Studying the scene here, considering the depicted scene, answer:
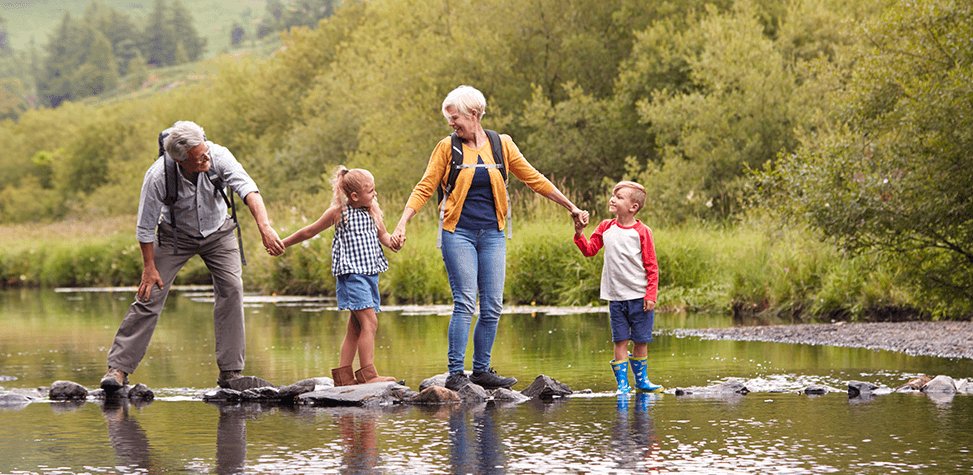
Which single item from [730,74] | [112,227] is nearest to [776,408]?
[730,74]

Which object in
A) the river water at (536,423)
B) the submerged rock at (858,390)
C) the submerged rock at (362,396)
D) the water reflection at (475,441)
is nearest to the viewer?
the water reflection at (475,441)

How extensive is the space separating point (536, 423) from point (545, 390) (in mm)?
1397

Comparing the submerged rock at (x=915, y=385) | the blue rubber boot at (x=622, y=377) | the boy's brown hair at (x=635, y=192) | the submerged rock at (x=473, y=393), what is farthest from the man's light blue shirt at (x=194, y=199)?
the submerged rock at (x=915, y=385)

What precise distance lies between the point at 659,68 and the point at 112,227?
2726cm

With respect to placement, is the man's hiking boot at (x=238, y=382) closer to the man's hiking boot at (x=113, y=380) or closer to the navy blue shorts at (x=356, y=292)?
the man's hiking boot at (x=113, y=380)

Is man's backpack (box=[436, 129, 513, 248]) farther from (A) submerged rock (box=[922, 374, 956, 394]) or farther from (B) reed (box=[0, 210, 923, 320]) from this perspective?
(B) reed (box=[0, 210, 923, 320])

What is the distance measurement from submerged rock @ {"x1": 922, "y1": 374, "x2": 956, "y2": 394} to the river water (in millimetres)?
281

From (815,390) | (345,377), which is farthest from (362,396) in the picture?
(815,390)

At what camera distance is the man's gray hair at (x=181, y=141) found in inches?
427

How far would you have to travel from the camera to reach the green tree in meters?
16.3

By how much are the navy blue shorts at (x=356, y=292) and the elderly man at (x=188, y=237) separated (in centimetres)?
80

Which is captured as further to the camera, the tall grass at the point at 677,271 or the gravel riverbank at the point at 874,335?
the tall grass at the point at 677,271

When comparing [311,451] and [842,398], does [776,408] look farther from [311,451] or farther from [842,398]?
[311,451]

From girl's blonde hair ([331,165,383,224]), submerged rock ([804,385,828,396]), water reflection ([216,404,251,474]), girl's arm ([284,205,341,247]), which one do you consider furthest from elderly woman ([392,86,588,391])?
submerged rock ([804,385,828,396])
